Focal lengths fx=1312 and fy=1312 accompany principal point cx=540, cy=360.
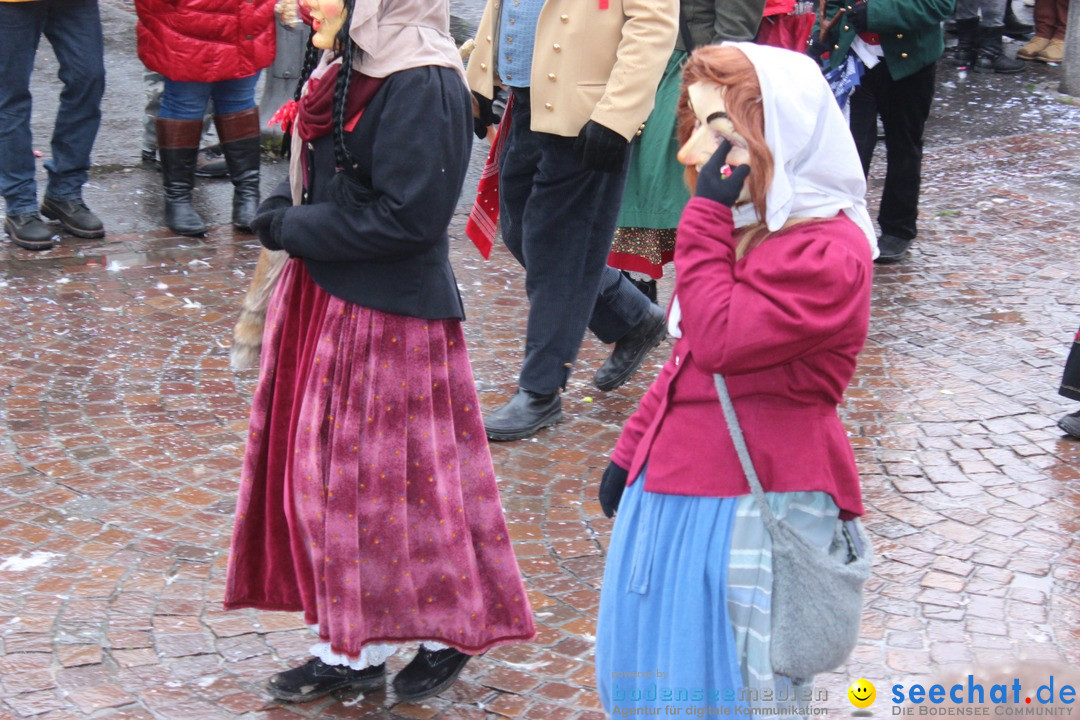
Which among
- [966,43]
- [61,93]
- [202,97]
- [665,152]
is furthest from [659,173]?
[966,43]

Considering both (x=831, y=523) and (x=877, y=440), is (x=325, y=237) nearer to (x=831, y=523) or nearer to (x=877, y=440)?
(x=831, y=523)

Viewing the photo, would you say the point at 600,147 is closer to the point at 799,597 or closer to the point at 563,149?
the point at 563,149

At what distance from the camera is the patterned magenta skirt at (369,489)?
319 centimetres

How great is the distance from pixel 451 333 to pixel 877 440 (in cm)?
249

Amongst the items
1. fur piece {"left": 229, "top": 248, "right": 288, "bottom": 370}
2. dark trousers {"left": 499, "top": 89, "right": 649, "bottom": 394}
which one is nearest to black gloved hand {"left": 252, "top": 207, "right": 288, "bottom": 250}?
fur piece {"left": 229, "top": 248, "right": 288, "bottom": 370}

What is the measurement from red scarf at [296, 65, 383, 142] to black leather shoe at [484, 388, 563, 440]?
6.94ft

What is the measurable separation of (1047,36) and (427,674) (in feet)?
35.0

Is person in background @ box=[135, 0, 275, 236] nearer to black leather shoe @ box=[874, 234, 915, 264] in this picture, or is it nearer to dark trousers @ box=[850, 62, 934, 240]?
dark trousers @ box=[850, 62, 934, 240]

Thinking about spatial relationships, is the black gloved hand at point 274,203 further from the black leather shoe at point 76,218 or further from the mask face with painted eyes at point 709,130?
the black leather shoe at point 76,218

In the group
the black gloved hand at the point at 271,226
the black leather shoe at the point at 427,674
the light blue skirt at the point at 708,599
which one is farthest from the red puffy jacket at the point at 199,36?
the light blue skirt at the point at 708,599

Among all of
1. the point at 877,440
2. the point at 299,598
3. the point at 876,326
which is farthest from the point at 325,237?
the point at 876,326

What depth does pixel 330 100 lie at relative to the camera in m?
3.11

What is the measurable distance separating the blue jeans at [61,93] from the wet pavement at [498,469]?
378 mm

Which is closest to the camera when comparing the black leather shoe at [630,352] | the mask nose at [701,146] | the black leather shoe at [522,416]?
the mask nose at [701,146]
